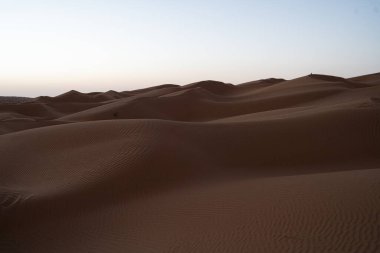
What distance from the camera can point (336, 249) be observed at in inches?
94.2

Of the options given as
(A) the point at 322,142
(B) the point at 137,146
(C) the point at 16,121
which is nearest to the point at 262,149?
(A) the point at 322,142

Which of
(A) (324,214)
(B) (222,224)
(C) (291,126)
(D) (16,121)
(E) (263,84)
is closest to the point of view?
(A) (324,214)

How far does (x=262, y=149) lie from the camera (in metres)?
6.05

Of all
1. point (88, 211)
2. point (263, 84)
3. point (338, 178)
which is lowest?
point (88, 211)

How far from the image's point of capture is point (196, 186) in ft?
14.7

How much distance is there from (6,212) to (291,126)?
4790mm

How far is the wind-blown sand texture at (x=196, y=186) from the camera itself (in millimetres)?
2861

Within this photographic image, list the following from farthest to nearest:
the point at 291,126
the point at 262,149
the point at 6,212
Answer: the point at 291,126
the point at 262,149
the point at 6,212

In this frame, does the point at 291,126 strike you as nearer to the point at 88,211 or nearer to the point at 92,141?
the point at 92,141

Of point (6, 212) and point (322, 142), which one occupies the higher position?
point (322, 142)

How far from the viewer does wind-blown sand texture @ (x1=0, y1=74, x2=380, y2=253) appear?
113 inches

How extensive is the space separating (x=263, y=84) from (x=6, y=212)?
2256 centimetres

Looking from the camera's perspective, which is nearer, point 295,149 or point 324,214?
point 324,214

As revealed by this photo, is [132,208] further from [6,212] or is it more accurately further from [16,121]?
[16,121]
